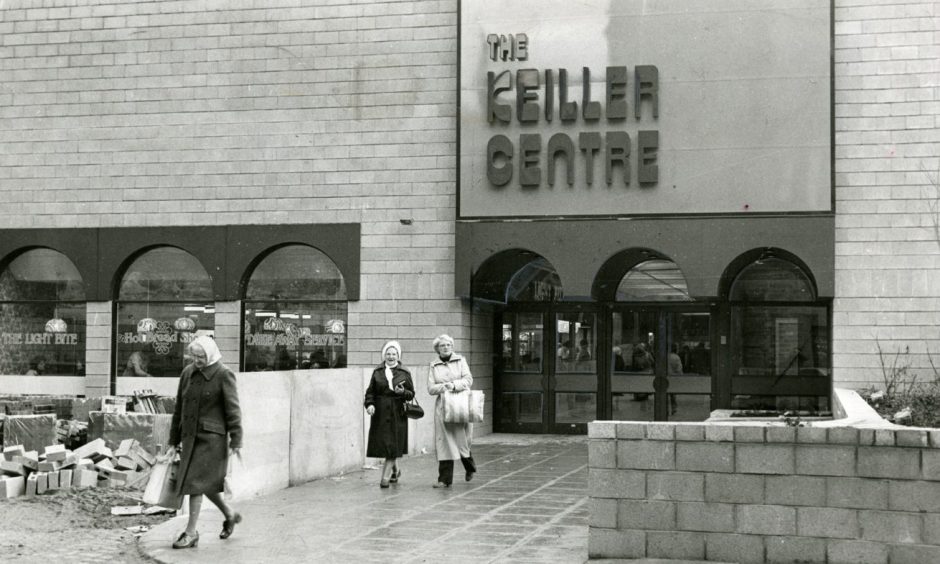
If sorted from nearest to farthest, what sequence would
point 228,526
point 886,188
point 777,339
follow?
1. point 228,526
2. point 886,188
3. point 777,339

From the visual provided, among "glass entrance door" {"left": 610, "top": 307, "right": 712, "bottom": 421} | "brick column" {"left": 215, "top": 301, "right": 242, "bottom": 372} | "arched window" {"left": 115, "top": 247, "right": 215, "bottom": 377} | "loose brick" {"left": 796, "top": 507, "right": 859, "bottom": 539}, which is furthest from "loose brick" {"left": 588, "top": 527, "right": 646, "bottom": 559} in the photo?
"arched window" {"left": 115, "top": 247, "right": 215, "bottom": 377}

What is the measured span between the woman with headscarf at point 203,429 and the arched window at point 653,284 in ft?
37.7

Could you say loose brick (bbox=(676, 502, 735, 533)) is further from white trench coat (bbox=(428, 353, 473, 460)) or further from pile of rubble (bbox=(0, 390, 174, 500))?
pile of rubble (bbox=(0, 390, 174, 500))

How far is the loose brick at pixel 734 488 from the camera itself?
8234mm

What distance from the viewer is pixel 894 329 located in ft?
55.5

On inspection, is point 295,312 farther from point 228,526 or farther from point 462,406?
point 228,526

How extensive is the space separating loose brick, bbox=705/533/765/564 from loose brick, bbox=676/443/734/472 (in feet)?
1.67

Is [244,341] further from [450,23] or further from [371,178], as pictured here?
[450,23]

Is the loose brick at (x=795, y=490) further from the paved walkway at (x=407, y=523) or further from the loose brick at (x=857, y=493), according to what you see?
the paved walkway at (x=407, y=523)

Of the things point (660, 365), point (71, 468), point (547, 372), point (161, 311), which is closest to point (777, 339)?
point (660, 365)

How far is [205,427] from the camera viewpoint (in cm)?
927

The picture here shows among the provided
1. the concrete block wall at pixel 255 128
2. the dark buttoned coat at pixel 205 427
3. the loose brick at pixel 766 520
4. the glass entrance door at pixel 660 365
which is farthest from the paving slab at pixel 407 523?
the concrete block wall at pixel 255 128

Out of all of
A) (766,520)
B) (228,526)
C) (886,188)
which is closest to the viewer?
(766,520)

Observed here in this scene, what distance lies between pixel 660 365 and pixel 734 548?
37.4ft
